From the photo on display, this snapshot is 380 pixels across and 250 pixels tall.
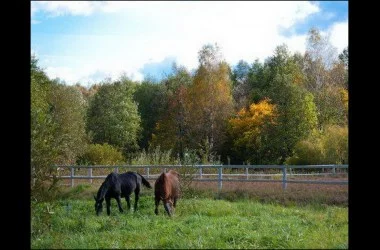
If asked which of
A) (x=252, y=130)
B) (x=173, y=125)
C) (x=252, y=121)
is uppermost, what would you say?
(x=252, y=121)

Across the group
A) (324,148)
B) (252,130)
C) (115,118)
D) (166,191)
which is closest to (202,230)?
(166,191)

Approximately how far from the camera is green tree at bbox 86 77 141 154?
17.5 meters

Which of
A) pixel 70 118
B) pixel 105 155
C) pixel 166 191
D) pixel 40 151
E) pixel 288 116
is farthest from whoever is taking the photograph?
pixel 288 116

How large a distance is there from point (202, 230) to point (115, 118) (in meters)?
11.6

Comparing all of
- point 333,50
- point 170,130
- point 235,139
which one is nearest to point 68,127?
point 170,130

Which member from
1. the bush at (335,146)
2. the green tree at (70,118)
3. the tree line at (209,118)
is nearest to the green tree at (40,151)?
the tree line at (209,118)

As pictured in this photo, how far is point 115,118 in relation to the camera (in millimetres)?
17938

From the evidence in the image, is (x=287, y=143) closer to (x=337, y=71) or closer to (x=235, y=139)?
(x=235, y=139)

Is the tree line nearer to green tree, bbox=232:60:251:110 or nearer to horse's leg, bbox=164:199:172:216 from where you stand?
green tree, bbox=232:60:251:110

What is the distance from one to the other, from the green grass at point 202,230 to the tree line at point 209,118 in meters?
6.70

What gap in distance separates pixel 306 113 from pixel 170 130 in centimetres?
510

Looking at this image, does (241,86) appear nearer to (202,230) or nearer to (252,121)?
(252,121)

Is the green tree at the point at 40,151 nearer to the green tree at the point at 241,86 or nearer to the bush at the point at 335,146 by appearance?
the bush at the point at 335,146

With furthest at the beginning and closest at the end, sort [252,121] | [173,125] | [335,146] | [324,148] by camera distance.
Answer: [252,121] → [173,125] → [324,148] → [335,146]
